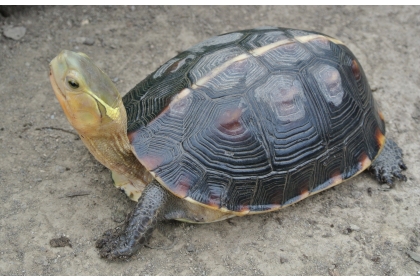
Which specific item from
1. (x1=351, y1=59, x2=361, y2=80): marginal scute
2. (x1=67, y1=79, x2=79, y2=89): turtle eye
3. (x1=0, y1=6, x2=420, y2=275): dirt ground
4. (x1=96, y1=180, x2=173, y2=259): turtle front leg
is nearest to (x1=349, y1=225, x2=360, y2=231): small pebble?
(x1=0, y1=6, x2=420, y2=275): dirt ground

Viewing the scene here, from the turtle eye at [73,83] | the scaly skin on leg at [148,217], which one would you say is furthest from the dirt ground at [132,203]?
the turtle eye at [73,83]

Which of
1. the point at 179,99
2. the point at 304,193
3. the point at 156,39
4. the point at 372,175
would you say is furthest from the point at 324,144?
the point at 156,39

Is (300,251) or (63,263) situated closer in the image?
(63,263)

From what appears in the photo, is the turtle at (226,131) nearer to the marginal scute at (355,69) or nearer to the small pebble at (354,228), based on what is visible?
the marginal scute at (355,69)

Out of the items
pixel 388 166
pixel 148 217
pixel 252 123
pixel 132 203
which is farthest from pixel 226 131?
pixel 388 166

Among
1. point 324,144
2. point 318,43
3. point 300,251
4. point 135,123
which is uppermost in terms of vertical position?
point 318,43

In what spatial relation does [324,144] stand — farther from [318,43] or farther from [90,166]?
[90,166]
